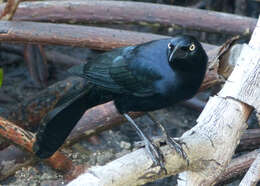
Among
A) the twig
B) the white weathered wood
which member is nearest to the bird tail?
the twig

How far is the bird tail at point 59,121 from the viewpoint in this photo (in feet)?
11.1

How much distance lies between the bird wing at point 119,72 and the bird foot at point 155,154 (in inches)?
12.5

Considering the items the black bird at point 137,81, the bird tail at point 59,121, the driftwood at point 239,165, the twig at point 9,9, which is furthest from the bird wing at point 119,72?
the driftwood at point 239,165

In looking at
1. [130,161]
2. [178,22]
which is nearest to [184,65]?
[130,161]

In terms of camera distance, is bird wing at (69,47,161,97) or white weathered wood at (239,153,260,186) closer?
white weathered wood at (239,153,260,186)

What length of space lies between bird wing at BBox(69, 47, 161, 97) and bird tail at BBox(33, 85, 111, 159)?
0.11 metres

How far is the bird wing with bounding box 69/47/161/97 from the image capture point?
329cm

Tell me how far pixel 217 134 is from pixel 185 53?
0.46 metres

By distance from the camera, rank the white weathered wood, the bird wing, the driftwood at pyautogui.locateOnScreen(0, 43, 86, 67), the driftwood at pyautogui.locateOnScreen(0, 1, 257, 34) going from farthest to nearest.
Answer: the driftwood at pyautogui.locateOnScreen(0, 43, 86, 67), the driftwood at pyautogui.locateOnScreen(0, 1, 257, 34), the bird wing, the white weathered wood

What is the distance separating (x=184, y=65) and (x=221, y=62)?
3.10 feet

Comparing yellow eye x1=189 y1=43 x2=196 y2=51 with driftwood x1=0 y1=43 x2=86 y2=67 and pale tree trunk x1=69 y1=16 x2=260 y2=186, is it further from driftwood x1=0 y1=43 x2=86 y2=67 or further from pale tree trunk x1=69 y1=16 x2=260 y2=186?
driftwood x1=0 y1=43 x2=86 y2=67

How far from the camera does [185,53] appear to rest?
121 inches

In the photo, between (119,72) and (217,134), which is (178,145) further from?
(119,72)

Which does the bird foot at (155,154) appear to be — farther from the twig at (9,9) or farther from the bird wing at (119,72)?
the twig at (9,9)
